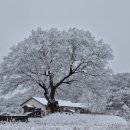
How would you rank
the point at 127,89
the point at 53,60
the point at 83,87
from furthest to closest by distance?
1. the point at 127,89
2. the point at 83,87
3. the point at 53,60

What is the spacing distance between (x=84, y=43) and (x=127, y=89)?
41.5 m

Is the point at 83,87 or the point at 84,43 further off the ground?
the point at 84,43

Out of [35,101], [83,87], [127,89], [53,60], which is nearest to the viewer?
[53,60]

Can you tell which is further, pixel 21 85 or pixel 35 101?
pixel 35 101

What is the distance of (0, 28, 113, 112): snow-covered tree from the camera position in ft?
124

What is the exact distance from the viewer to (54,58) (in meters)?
37.9

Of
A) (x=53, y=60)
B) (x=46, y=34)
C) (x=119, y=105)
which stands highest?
(x=46, y=34)

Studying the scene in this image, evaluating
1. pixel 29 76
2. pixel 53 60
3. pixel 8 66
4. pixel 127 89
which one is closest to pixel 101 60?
pixel 53 60

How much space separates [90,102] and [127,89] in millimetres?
10534

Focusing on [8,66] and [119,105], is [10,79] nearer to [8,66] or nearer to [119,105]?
[8,66]

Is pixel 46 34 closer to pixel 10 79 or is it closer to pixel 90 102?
pixel 10 79

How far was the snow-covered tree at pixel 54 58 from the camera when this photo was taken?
124ft

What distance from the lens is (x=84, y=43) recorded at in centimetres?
3953

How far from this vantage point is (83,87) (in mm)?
41875
